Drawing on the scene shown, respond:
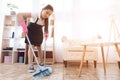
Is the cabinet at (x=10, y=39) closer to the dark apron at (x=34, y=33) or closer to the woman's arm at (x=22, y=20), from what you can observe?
the woman's arm at (x=22, y=20)

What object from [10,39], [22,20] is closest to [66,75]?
[22,20]

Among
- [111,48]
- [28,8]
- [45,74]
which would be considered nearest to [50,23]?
[28,8]

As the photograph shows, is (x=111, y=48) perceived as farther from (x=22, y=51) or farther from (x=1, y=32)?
(x=1, y=32)

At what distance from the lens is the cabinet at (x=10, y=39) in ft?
14.1

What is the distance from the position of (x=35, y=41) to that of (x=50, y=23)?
4.85 feet

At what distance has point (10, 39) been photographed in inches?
180

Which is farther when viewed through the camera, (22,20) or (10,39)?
(10,39)

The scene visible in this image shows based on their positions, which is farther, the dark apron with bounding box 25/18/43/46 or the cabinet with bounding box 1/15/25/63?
the cabinet with bounding box 1/15/25/63

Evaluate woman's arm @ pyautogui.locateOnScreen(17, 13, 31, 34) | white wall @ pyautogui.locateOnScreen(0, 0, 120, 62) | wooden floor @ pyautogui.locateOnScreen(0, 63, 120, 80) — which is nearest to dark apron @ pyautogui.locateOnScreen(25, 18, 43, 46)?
woman's arm @ pyautogui.locateOnScreen(17, 13, 31, 34)

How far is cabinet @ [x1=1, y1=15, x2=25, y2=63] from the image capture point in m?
4.30

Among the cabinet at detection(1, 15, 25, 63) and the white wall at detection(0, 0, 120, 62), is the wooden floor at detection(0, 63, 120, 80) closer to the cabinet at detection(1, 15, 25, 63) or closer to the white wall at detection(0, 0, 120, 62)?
the cabinet at detection(1, 15, 25, 63)

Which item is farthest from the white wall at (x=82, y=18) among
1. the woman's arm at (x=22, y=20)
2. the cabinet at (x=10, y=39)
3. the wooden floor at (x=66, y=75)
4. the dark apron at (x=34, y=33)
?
the wooden floor at (x=66, y=75)

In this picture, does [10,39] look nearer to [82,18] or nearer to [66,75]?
[82,18]

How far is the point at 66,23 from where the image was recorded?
4.50m
